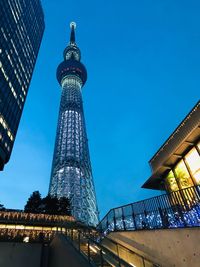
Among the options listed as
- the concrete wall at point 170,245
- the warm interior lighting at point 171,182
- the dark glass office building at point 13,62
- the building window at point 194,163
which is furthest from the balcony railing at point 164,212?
the dark glass office building at point 13,62

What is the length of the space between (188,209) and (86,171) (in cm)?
6916

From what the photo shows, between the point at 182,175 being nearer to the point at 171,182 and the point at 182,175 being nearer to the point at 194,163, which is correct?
the point at 171,182

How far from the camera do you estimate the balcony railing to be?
26.7 ft

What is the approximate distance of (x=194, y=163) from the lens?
478 inches

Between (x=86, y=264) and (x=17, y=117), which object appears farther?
(x=17, y=117)

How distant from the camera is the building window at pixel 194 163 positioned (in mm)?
11789

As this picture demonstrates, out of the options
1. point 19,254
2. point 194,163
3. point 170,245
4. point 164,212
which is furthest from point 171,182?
point 19,254

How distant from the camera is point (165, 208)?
9531 millimetres

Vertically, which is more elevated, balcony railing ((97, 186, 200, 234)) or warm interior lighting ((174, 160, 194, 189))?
warm interior lighting ((174, 160, 194, 189))

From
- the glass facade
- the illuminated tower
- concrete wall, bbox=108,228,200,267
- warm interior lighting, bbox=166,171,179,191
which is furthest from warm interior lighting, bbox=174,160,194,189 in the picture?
the illuminated tower

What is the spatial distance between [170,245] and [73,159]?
68.1 meters

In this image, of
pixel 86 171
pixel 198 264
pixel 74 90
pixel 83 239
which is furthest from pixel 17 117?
pixel 198 264

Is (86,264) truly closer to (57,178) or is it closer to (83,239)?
(83,239)

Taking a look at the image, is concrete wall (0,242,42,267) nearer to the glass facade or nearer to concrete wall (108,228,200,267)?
concrete wall (108,228,200,267)
